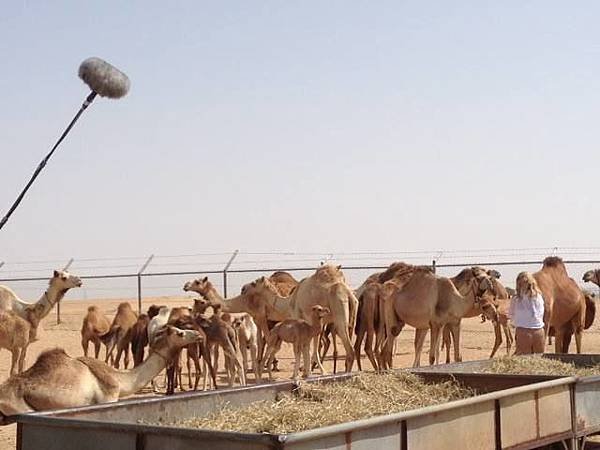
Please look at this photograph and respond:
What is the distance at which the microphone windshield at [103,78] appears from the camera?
35.8 ft

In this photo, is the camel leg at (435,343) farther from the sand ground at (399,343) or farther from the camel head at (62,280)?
the camel head at (62,280)

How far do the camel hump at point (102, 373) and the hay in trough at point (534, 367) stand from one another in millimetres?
A: 3742

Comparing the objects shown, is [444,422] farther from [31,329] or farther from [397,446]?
[31,329]

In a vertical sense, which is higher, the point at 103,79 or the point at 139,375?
the point at 103,79

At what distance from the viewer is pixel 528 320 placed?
42.4 ft

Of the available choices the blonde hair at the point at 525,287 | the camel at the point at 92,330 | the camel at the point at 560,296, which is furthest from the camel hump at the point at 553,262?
the camel at the point at 92,330

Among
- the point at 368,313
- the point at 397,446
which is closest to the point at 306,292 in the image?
the point at 368,313

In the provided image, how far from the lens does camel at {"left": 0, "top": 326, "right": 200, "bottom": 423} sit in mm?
8961

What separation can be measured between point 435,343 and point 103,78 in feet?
27.5

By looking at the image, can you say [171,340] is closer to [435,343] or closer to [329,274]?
[435,343]

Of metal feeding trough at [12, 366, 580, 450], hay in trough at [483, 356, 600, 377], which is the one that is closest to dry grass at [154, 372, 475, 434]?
metal feeding trough at [12, 366, 580, 450]

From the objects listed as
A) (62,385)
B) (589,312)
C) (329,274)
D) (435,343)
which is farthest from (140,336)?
(589,312)

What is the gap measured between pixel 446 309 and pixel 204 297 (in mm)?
5515

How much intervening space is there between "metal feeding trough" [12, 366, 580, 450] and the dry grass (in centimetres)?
18
